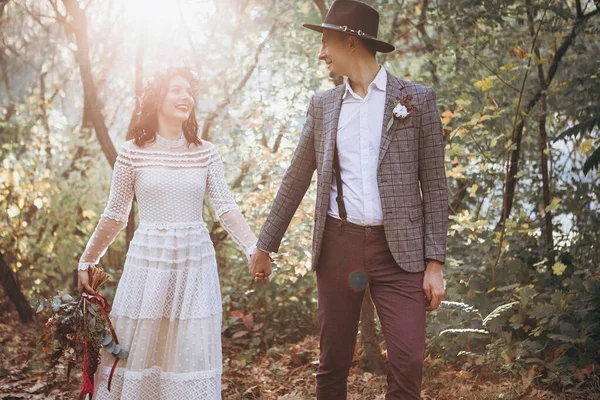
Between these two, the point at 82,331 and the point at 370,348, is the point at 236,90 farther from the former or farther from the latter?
the point at 82,331

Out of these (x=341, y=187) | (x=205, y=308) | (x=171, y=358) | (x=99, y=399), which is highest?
(x=341, y=187)

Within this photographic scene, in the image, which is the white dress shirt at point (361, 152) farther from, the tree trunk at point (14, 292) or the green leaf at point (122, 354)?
the tree trunk at point (14, 292)

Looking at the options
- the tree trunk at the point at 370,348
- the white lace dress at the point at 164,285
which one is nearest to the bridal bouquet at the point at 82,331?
the white lace dress at the point at 164,285

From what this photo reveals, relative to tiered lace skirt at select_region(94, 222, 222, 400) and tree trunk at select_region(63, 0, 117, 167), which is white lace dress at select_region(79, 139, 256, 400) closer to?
tiered lace skirt at select_region(94, 222, 222, 400)

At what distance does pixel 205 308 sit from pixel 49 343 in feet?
2.76

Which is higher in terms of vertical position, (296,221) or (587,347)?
(296,221)

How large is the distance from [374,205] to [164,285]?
134 centimetres

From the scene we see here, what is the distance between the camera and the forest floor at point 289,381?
489 cm

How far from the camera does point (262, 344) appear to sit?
716 cm

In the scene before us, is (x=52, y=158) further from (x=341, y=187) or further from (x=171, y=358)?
(x=341, y=187)

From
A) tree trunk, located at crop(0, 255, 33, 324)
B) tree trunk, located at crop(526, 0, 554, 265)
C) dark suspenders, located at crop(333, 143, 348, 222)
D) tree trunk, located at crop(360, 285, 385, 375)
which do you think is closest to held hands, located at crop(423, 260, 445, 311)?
dark suspenders, located at crop(333, 143, 348, 222)

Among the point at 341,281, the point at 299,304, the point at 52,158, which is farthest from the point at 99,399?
the point at 52,158

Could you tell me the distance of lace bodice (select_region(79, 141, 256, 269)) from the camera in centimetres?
383

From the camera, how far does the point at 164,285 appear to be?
3766 millimetres
